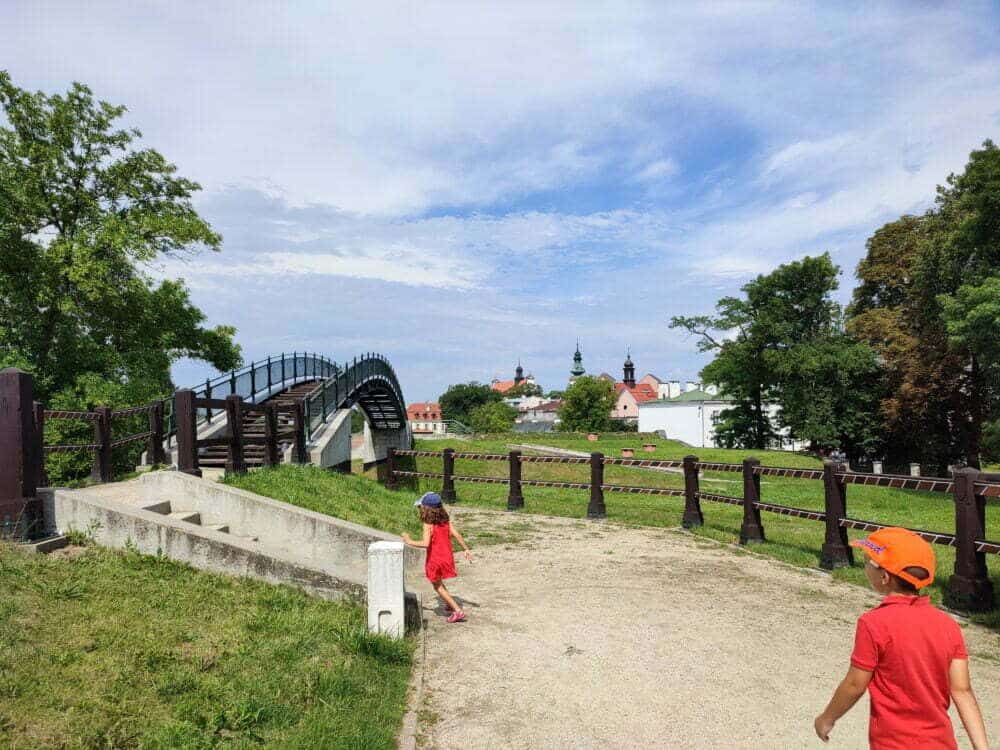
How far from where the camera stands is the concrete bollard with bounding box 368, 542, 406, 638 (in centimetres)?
561

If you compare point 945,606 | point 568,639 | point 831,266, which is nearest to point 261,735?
point 568,639

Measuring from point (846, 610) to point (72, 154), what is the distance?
2250 cm

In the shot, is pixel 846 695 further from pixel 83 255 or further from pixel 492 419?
pixel 492 419

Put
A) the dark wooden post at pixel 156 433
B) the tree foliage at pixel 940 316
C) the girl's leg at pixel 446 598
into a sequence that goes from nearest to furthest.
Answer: the girl's leg at pixel 446 598 < the dark wooden post at pixel 156 433 < the tree foliage at pixel 940 316

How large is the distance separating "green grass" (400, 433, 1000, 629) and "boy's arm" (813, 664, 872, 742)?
4.74 metres

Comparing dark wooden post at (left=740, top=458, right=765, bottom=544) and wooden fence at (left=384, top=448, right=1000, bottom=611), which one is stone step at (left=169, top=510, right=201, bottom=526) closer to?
wooden fence at (left=384, top=448, right=1000, bottom=611)

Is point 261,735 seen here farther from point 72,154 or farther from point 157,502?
point 72,154

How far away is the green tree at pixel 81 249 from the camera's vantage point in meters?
18.2

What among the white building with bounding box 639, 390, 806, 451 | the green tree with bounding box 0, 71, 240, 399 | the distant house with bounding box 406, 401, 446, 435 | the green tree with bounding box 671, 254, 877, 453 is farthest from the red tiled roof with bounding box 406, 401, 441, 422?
the green tree with bounding box 0, 71, 240, 399

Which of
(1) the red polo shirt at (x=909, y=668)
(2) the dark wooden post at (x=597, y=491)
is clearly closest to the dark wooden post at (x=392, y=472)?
(2) the dark wooden post at (x=597, y=491)

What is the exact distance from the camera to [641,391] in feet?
435

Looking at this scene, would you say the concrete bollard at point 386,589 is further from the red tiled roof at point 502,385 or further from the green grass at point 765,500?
the red tiled roof at point 502,385

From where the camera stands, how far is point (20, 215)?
61.3ft

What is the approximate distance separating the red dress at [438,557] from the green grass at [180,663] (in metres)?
0.89
